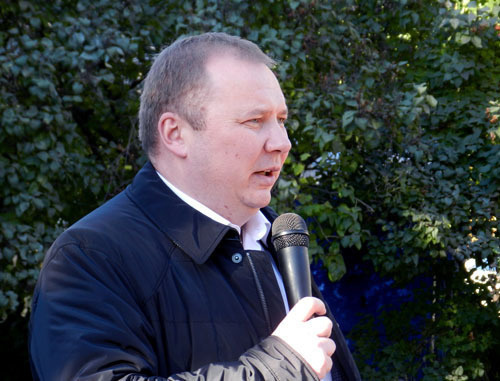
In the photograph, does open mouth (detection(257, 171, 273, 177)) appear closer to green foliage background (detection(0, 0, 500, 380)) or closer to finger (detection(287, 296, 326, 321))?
finger (detection(287, 296, 326, 321))

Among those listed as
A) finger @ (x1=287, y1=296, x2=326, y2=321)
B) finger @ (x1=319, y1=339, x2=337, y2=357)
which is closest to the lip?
finger @ (x1=287, y1=296, x2=326, y2=321)

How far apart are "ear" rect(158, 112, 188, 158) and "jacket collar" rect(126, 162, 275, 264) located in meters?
0.11

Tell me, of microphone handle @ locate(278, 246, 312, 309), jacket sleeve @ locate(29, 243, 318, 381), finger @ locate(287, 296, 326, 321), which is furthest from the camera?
microphone handle @ locate(278, 246, 312, 309)

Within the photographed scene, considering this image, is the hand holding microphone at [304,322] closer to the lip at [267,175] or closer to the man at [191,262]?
the man at [191,262]

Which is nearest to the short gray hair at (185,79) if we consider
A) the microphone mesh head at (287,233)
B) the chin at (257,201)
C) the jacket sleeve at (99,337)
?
the chin at (257,201)

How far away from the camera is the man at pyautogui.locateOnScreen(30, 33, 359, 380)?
1.44m

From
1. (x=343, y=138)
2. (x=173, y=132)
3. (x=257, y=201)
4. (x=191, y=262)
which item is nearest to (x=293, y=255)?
(x=257, y=201)

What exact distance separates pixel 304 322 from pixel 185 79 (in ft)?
2.69

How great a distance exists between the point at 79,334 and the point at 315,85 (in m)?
3.81

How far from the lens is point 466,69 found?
5344 millimetres

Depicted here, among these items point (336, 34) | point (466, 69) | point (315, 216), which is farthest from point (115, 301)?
point (466, 69)

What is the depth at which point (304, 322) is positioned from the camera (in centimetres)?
149

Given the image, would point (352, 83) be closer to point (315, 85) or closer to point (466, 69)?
point (315, 85)

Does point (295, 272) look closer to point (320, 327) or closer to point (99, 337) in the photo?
point (320, 327)
